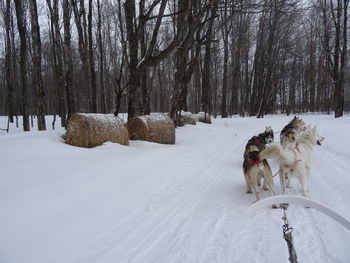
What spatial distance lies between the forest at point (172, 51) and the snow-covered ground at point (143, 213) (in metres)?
5.34

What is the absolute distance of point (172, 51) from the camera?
35.6ft

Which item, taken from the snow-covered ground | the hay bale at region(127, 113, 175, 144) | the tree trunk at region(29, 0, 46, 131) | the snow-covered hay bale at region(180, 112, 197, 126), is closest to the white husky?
the snow-covered ground

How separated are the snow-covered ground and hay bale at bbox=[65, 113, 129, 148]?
79 centimetres

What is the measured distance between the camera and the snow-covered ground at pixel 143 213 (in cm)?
293

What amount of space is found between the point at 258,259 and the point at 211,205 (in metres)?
1.52

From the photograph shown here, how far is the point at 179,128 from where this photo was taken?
1503 centimetres

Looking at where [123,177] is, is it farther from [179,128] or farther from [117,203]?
[179,128]

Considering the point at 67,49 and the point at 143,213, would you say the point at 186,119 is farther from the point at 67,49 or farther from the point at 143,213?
the point at 143,213

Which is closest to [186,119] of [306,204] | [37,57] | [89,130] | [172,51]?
[172,51]

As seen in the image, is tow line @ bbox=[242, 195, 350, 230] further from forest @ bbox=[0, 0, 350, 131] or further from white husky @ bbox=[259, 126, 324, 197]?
forest @ bbox=[0, 0, 350, 131]

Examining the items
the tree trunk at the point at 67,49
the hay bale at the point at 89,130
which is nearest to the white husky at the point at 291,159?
the hay bale at the point at 89,130

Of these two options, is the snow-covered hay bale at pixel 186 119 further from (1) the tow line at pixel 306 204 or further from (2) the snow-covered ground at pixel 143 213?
(1) the tow line at pixel 306 204

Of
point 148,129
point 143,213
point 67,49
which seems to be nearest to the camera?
point 143,213

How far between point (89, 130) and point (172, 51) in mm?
5049
